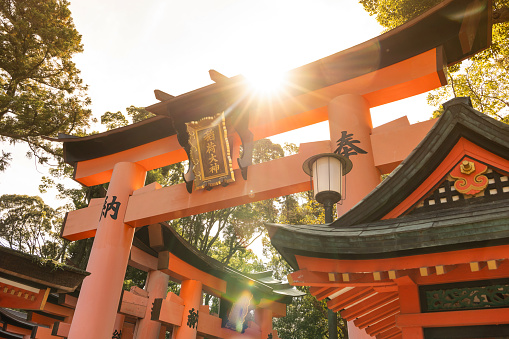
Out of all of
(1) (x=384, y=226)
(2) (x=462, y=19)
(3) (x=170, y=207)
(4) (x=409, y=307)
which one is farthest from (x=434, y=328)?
(3) (x=170, y=207)

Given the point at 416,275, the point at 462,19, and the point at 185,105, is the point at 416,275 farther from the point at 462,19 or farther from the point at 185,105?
the point at 185,105

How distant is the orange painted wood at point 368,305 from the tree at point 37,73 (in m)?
9.94

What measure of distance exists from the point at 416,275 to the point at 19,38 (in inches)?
507

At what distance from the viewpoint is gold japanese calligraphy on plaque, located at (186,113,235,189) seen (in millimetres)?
7582

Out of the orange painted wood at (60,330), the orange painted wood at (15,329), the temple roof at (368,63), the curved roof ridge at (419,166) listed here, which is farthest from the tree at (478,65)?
the orange painted wood at (15,329)

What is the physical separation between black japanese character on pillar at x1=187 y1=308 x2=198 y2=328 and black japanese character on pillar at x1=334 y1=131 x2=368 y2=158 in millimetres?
5760

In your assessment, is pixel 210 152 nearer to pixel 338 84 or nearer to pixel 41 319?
pixel 338 84

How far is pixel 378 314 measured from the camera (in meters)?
4.41

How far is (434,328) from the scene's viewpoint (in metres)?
3.32

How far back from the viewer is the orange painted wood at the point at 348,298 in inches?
148

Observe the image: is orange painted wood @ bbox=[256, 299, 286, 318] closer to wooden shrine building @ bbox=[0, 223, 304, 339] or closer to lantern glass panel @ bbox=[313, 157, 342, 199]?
wooden shrine building @ bbox=[0, 223, 304, 339]

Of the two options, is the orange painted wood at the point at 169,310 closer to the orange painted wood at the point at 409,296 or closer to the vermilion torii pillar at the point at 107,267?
the vermilion torii pillar at the point at 107,267

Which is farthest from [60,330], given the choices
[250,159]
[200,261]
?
[250,159]

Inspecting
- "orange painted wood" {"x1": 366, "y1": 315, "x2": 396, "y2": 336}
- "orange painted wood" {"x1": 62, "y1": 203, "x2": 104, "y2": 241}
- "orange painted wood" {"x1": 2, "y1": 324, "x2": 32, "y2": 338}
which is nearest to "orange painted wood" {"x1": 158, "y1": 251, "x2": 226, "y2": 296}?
"orange painted wood" {"x1": 62, "y1": 203, "x2": 104, "y2": 241}
